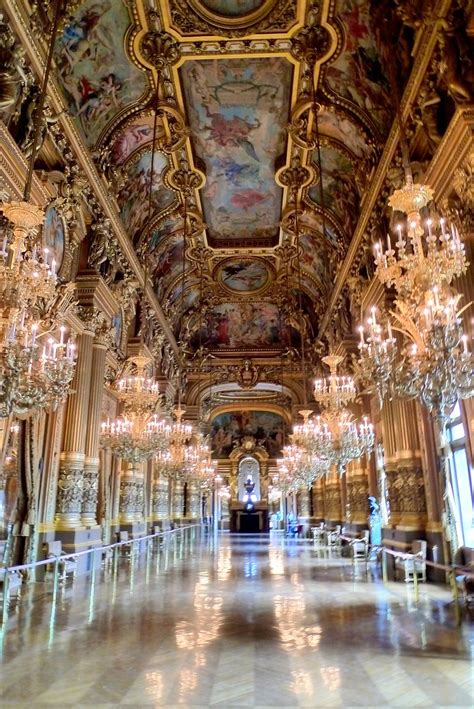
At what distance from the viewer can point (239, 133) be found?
14.2 meters

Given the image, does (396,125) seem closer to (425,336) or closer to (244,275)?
(425,336)

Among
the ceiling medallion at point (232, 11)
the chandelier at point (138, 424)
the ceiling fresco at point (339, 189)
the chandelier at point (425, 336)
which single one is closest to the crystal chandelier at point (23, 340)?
the chandelier at point (425, 336)

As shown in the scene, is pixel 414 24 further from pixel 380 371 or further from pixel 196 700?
pixel 196 700

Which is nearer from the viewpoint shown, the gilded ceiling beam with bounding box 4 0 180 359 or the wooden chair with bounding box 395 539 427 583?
the gilded ceiling beam with bounding box 4 0 180 359

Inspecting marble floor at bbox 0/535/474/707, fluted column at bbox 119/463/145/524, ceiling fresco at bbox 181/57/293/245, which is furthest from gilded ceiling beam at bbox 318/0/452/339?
fluted column at bbox 119/463/145/524

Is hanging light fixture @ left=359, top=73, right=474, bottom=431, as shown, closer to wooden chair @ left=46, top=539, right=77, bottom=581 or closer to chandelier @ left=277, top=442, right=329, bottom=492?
chandelier @ left=277, top=442, right=329, bottom=492

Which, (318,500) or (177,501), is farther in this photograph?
(318,500)

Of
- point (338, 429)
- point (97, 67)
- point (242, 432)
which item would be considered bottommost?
point (338, 429)

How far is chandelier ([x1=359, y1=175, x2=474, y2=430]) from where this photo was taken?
5.55 meters

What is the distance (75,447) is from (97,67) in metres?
8.29

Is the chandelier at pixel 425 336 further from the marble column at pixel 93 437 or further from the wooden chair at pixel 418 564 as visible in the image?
the marble column at pixel 93 437

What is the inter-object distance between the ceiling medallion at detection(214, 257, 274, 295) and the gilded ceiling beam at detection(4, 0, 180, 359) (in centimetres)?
586

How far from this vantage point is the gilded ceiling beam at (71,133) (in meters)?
8.22

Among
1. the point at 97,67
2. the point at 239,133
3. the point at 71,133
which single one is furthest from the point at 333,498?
the point at 97,67
